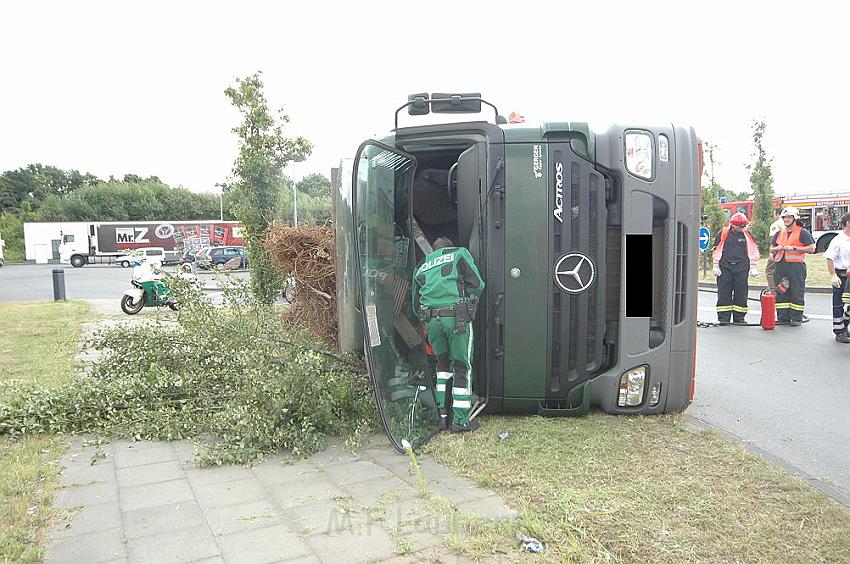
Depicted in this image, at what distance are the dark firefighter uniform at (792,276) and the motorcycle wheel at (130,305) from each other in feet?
41.8

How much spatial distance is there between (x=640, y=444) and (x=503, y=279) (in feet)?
5.00

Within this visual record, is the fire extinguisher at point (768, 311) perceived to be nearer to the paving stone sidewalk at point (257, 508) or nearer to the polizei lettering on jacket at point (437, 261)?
the polizei lettering on jacket at point (437, 261)

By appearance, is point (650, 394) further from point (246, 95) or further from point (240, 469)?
point (246, 95)

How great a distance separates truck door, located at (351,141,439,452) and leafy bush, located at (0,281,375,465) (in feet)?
1.27

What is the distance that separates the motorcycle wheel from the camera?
1368 cm

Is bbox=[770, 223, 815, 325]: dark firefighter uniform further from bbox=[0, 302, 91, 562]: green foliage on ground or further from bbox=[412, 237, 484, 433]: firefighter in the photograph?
bbox=[0, 302, 91, 562]: green foliage on ground

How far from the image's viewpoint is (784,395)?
19.9 feet

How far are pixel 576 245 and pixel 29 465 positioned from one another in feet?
13.2

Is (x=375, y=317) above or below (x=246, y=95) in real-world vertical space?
below

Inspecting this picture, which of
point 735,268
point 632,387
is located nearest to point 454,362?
point 632,387

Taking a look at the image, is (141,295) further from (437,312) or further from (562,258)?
(562,258)

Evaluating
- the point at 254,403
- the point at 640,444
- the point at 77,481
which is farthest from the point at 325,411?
Answer: the point at 640,444

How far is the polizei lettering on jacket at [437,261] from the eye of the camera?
456 centimetres

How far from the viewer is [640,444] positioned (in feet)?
14.1
